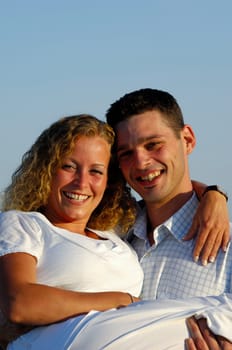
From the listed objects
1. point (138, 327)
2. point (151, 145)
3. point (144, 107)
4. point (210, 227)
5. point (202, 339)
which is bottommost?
point (202, 339)

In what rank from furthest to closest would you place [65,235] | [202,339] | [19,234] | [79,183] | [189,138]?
[189,138]
[79,183]
[65,235]
[19,234]
[202,339]

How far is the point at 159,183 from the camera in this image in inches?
199

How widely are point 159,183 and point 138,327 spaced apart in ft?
5.05

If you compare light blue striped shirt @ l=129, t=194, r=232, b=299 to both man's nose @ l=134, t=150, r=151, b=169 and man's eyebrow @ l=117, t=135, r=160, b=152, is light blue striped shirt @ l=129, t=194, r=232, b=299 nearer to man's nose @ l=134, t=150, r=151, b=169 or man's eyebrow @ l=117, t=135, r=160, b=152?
man's nose @ l=134, t=150, r=151, b=169

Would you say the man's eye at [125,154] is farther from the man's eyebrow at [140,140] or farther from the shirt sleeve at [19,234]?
the shirt sleeve at [19,234]

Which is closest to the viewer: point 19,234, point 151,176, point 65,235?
point 19,234

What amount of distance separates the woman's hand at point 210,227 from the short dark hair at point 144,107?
0.62 m

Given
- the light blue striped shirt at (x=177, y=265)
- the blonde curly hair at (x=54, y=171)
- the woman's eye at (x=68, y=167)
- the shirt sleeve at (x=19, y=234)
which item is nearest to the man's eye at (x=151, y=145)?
the blonde curly hair at (x=54, y=171)

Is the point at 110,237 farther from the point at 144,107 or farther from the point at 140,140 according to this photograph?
the point at 144,107

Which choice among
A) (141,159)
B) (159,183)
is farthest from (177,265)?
(141,159)

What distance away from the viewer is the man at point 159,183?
15.6 feet

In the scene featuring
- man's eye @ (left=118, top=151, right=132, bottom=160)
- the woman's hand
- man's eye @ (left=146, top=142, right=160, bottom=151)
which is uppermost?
man's eye @ (left=146, top=142, right=160, bottom=151)

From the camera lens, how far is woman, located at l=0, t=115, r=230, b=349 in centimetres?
394

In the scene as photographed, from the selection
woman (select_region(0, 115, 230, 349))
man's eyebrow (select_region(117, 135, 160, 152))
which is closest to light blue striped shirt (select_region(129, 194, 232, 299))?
woman (select_region(0, 115, 230, 349))
